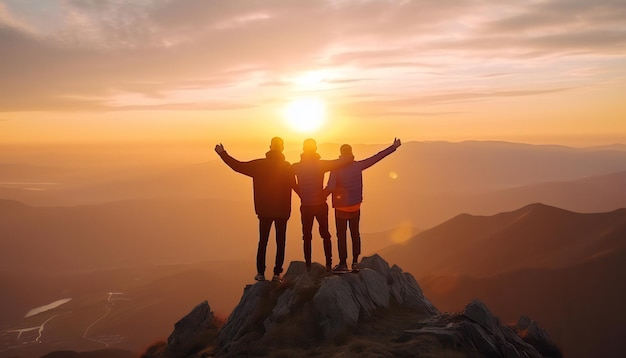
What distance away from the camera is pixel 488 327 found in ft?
43.8

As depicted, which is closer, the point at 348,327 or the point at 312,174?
the point at 348,327

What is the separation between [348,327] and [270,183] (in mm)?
5079

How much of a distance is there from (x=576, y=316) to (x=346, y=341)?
45.3 m

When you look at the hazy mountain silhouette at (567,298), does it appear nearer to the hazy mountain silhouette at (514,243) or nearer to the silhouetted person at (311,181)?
the hazy mountain silhouette at (514,243)

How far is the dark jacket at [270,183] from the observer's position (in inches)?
543

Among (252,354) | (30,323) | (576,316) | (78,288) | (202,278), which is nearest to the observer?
(252,354)

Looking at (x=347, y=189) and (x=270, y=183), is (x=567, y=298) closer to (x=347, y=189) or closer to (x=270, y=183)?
(x=347, y=189)

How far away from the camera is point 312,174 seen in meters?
13.8

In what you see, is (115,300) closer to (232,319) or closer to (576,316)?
(576,316)

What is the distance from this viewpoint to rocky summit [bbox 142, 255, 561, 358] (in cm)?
1220

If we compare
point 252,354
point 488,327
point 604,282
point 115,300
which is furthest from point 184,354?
point 115,300

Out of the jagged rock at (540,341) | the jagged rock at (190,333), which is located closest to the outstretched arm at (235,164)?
the jagged rock at (190,333)

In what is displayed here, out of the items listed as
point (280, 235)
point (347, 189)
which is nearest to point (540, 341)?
point (347, 189)

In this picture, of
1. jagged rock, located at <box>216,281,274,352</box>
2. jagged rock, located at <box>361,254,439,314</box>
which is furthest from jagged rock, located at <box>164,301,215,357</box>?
jagged rock, located at <box>361,254,439,314</box>
